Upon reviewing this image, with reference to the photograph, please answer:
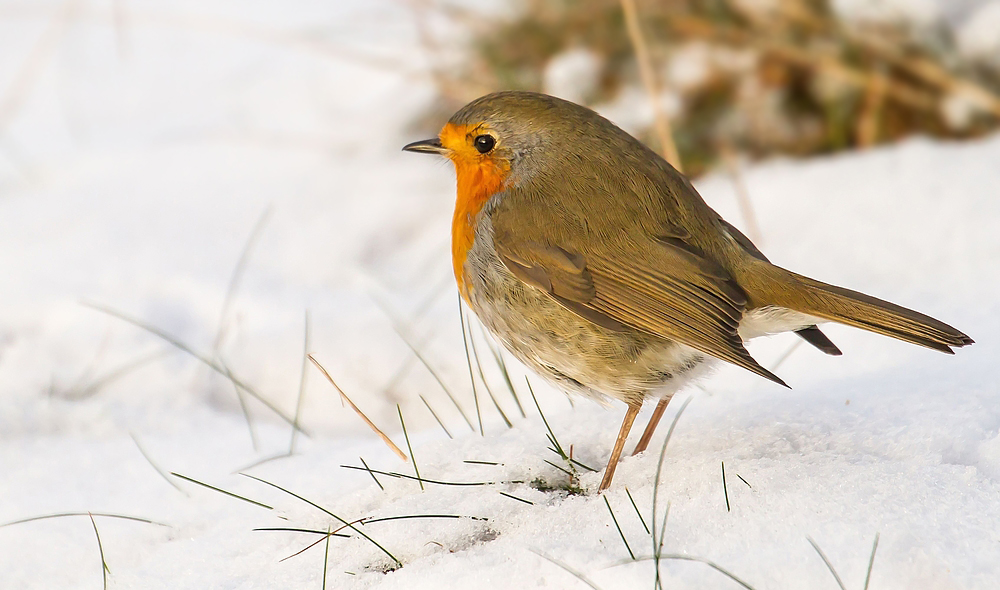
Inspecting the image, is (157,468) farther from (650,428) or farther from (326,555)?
(650,428)

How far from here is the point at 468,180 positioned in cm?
294

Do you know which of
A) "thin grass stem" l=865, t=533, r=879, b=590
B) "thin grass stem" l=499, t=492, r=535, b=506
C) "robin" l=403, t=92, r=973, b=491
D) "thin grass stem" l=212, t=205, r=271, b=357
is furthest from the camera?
"thin grass stem" l=212, t=205, r=271, b=357

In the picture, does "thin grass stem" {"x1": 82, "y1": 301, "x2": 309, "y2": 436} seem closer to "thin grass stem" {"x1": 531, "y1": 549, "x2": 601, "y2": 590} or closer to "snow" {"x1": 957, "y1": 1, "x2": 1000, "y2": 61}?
"thin grass stem" {"x1": 531, "y1": 549, "x2": 601, "y2": 590}

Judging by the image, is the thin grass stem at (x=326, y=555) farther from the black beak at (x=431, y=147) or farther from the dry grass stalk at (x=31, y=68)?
the dry grass stalk at (x=31, y=68)

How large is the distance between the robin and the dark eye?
26mm

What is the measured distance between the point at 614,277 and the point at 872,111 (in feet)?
9.40

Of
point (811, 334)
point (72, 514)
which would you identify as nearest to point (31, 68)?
point (72, 514)

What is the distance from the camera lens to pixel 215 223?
507 cm

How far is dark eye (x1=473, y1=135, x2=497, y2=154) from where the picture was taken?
114 inches

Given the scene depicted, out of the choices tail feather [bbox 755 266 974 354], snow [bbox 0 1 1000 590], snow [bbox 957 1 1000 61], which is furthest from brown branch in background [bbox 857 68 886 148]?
tail feather [bbox 755 266 974 354]

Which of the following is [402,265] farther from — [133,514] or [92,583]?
[92,583]

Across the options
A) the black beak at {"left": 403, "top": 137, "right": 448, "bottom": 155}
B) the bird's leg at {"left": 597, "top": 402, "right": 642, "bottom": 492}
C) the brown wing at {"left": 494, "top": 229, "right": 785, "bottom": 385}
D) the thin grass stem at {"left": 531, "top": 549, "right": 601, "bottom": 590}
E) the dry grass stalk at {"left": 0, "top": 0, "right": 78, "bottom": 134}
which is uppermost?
the dry grass stalk at {"left": 0, "top": 0, "right": 78, "bottom": 134}

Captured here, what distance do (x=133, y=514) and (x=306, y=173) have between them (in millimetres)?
3304

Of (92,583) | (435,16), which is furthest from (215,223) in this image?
(92,583)
